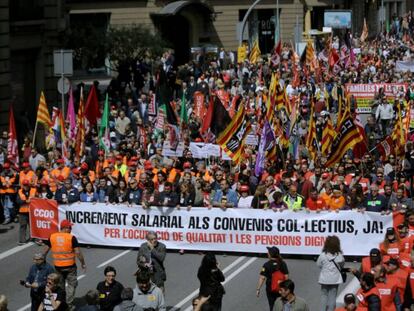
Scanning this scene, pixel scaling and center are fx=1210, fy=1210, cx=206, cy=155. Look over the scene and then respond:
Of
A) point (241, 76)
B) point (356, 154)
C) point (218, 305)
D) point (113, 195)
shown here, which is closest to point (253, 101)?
point (241, 76)

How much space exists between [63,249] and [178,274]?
3.22 metres

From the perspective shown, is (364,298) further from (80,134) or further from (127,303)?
(80,134)

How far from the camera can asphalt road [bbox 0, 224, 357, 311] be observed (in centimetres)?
1750

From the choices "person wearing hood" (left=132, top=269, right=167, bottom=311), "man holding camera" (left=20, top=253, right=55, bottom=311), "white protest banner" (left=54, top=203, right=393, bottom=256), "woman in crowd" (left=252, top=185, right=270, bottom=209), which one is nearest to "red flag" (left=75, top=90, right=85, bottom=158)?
"white protest banner" (left=54, top=203, right=393, bottom=256)

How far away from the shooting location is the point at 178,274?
19.2m

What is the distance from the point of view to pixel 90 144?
2767 centimetres

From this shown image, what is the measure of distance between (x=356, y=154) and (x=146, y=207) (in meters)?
5.10

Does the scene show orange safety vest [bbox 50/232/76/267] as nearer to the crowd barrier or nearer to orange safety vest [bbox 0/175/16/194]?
the crowd barrier

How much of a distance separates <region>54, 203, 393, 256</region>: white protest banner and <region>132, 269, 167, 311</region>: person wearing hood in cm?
619

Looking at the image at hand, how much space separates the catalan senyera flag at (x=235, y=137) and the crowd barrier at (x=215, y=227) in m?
3.38

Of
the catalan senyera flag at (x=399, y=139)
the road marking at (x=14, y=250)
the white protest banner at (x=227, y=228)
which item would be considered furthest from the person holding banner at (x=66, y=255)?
the catalan senyera flag at (x=399, y=139)

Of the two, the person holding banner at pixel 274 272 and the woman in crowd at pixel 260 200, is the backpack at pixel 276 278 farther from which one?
the woman in crowd at pixel 260 200

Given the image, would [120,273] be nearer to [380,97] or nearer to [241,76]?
[380,97]

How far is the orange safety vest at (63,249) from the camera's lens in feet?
53.9
